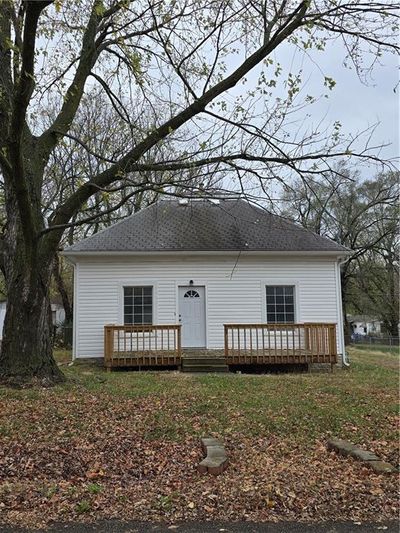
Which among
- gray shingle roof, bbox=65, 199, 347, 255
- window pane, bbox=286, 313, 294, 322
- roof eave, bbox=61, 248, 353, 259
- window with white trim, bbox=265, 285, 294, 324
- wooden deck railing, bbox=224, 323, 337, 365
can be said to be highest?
gray shingle roof, bbox=65, 199, 347, 255

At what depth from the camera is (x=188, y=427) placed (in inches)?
244

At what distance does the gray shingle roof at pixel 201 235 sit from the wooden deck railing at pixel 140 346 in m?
2.38

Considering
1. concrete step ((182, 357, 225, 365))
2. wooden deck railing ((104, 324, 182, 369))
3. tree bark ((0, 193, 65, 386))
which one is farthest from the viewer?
wooden deck railing ((104, 324, 182, 369))

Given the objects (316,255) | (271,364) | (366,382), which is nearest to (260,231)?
(316,255)

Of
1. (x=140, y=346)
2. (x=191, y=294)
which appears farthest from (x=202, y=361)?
(x=191, y=294)

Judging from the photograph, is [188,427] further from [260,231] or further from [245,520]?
[260,231]

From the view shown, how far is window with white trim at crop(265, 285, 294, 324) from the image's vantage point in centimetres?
1488

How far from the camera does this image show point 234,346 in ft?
47.0

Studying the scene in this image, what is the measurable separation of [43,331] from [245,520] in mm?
6411

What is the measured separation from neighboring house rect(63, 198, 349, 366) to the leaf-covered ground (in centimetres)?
541

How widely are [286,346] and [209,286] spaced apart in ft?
9.45

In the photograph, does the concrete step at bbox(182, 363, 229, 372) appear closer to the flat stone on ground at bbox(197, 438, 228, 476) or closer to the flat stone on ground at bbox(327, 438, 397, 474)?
the flat stone on ground at bbox(327, 438, 397, 474)

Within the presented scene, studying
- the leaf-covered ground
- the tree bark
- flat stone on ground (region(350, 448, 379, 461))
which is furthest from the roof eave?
flat stone on ground (region(350, 448, 379, 461))

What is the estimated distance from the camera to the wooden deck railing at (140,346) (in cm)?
1334
